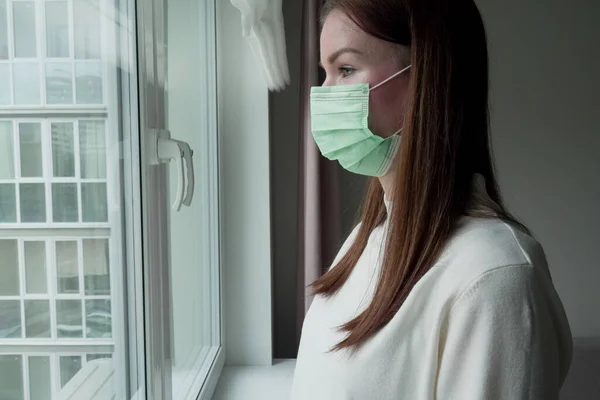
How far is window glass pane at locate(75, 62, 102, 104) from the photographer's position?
785 mm

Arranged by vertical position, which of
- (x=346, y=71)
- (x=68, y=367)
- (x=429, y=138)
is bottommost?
(x=68, y=367)

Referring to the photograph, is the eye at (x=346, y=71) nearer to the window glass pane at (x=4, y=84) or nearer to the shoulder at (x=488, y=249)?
the shoulder at (x=488, y=249)

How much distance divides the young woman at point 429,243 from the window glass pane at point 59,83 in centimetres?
38

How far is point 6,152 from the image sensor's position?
0.58m

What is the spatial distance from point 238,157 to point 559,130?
1.64 meters

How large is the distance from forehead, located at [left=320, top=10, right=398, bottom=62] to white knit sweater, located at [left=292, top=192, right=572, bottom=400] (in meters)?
0.28

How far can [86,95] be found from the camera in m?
0.81

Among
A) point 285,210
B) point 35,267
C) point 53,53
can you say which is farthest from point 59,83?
point 285,210

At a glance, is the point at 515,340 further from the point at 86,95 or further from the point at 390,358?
the point at 86,95

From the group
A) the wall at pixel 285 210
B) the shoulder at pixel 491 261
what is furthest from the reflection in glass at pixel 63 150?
the wall at pixel 285 210

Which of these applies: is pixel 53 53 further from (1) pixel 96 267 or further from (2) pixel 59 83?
(1) pixel 96 267

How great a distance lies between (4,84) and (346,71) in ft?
1.56

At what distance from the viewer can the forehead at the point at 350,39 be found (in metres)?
0.77


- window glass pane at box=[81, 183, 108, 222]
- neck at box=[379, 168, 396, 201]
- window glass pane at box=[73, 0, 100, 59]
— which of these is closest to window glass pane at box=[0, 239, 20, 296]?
window glass pane at box=[81, 183, 108, 222]
